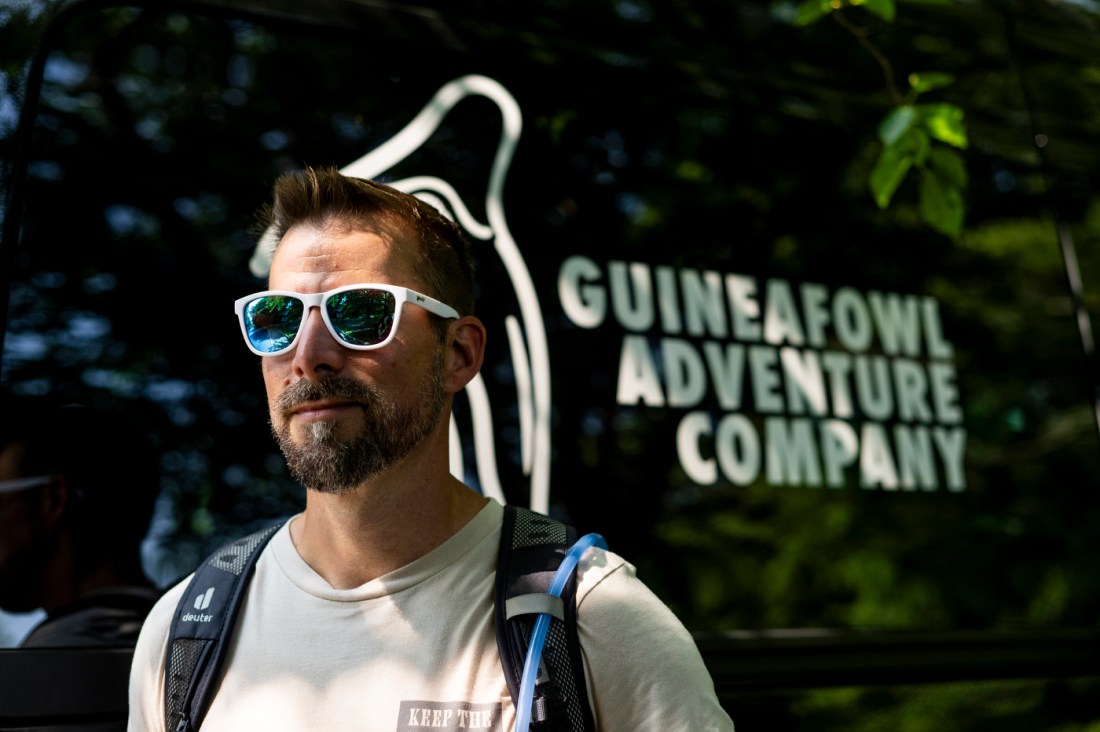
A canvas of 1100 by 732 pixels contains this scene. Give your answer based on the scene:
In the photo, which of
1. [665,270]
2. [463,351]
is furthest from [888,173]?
[463,351]

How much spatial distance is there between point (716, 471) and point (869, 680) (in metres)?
0.56

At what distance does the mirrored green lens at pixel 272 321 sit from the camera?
1.61 metres

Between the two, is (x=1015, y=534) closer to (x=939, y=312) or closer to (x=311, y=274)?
(x=939, y=312)

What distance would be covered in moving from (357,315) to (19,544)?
2.26ft

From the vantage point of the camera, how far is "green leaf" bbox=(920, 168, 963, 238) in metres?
2.59

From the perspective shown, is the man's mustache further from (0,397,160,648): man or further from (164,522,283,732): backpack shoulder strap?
(0,397,160,648): man

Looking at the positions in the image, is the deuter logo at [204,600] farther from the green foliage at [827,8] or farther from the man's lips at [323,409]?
the green foliage at [827,8]

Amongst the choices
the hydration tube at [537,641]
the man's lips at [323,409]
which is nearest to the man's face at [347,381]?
the man's lips at [323,409]

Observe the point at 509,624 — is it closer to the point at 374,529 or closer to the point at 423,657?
the point at 423,657

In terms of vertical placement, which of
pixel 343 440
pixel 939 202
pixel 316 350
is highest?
pixel 939 202

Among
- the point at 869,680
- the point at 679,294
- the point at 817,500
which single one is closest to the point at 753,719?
the point at 869,680

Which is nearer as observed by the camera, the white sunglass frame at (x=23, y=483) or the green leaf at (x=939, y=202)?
A: the white sunglass frame at (x=23, y=483)

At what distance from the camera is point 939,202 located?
260cm

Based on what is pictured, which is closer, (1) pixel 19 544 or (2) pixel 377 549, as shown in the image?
(2) pixel 377 549
